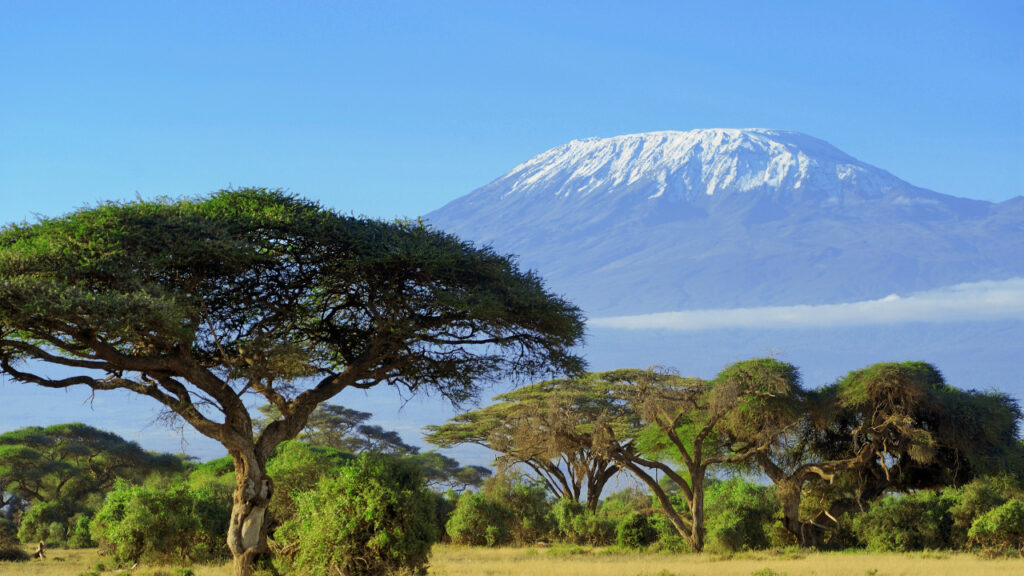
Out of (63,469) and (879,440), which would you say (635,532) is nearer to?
(879,440)

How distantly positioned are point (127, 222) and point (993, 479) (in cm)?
2805

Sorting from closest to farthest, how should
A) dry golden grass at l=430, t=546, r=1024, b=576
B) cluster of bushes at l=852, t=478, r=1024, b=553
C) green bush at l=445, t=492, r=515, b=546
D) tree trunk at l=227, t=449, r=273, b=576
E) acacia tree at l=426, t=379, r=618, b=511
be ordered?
tree trunk at l=227, t=449, r=273, b=576
dry golden grass at l=430, t=546, r=1024, b=576
acacia tree at l=426, t=379, r=618, b=511
cluster of bushes at l=852, t=478, r=1024, b=553
green bush at l=445, t=492, r=515, b=546

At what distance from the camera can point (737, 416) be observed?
32.7 meters

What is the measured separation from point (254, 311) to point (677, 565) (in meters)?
12.3

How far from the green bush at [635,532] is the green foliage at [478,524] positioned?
4.64m

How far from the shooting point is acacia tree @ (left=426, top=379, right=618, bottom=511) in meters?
30.8

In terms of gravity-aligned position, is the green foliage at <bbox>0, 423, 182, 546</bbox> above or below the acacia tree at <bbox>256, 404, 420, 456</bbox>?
below

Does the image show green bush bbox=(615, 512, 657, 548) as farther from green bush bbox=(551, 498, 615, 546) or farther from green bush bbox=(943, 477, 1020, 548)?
green bush bbox=(943, 477, 1020, 548)

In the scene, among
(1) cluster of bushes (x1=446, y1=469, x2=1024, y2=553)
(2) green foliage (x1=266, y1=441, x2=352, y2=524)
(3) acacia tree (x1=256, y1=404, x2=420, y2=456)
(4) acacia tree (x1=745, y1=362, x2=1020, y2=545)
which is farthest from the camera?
(3) acacia tree (x1=256, y1=404, x2=420, y2=456)

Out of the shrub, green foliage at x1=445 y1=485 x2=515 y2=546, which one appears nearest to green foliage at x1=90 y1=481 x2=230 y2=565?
the shrub

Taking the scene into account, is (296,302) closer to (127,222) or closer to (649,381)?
(127,222)

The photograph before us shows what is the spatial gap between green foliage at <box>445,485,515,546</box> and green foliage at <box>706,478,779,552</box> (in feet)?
25.4

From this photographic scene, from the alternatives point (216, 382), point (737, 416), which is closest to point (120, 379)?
point (216, 382)

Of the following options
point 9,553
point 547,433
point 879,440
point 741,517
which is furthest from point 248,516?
point 879,440
